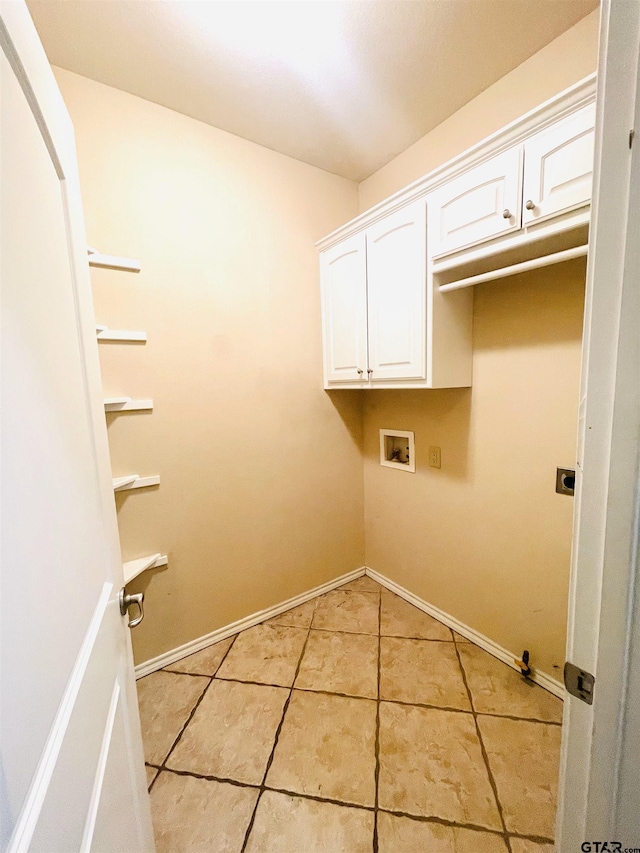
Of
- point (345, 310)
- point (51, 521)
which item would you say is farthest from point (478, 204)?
point (51, 521)

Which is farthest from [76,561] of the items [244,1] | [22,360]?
[244,1]

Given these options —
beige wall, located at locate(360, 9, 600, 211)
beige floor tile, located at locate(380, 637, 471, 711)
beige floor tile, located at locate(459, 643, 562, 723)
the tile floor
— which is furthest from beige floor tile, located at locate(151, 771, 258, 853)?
beige wall, located at locate(360, 9, 600, 211)

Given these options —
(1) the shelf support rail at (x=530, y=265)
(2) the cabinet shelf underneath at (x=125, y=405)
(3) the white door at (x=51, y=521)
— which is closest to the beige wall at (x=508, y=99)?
(1) the shelf support rail at (x=530, y=265)

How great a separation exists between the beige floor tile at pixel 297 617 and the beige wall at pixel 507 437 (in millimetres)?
727

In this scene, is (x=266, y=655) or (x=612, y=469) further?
(x=266, y=655)

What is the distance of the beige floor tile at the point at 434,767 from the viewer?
1113mm

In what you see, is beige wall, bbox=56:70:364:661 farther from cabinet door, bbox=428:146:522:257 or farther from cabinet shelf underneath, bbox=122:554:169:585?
cabinet door, bbox=428:146:522:257

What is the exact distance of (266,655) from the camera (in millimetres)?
1818

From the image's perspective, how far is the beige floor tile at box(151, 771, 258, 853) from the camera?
1049mm

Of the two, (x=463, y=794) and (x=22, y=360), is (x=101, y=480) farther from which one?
(x=463, y=794)

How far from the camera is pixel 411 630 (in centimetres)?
196

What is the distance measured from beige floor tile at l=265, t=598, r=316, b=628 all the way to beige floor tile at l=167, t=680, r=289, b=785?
46cm

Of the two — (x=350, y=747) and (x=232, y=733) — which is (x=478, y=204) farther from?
(x=232, y=733)

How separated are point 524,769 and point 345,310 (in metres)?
2.18
